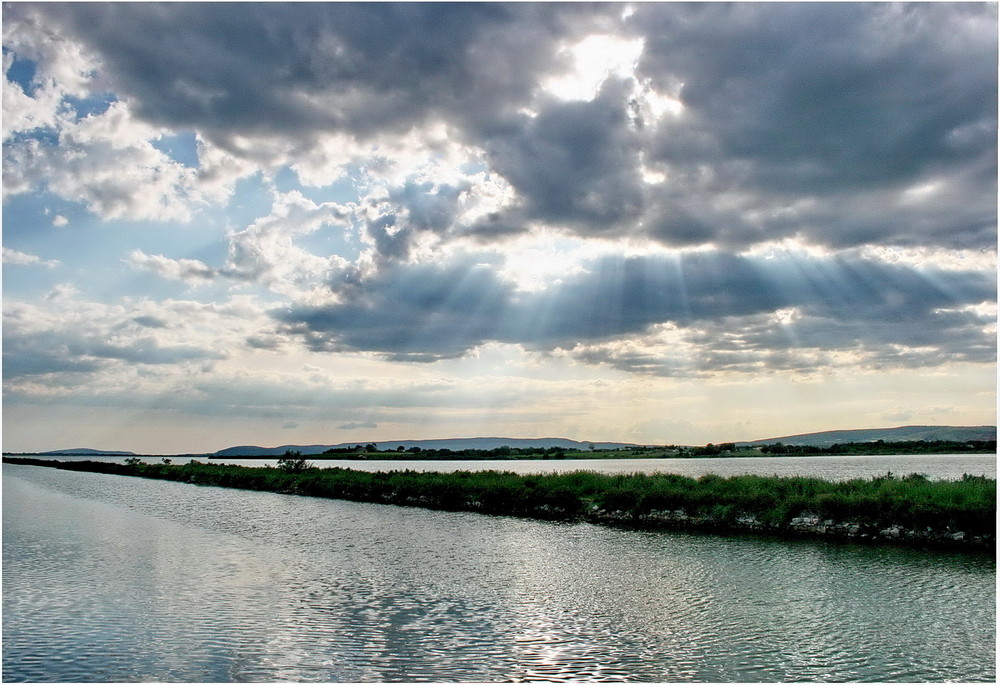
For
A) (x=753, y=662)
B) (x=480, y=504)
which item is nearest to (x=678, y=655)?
(x=753, y=662)

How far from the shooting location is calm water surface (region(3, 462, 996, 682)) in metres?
10.4

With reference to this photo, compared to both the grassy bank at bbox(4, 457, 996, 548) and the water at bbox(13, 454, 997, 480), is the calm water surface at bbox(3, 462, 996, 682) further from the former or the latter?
the water at bbox(13, 454, 997, 480)

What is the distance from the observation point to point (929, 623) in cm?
1273

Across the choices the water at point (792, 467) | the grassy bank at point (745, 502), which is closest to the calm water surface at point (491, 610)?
the grassy bank at point (745, 502)

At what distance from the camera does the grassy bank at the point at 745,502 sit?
22.0 m

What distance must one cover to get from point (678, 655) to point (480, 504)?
91.2 ft

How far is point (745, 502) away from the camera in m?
26.5

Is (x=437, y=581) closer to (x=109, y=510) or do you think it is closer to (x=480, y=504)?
(x=480, y=504)

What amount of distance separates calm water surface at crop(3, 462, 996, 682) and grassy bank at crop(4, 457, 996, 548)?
6.62ft

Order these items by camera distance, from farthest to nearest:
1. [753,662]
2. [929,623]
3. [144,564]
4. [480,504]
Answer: [480,504] → [144,564] → [929,623] → [753,662]

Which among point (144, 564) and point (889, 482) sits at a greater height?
point (889, 482)

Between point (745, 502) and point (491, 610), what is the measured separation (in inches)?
624

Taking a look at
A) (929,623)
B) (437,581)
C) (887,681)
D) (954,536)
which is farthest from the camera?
(954,536)

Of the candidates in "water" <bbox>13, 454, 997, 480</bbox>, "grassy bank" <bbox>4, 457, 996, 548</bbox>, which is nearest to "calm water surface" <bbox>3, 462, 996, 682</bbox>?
"grassy bank" <bbox>4, 457, 996, 548</bbox>
